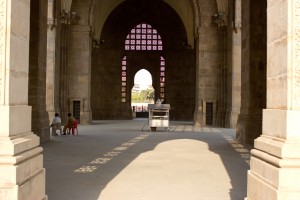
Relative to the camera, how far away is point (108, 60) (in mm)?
39812

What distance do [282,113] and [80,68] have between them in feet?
78.9

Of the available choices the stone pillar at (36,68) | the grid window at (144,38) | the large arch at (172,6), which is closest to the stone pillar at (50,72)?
the stone pillar at (36,68)

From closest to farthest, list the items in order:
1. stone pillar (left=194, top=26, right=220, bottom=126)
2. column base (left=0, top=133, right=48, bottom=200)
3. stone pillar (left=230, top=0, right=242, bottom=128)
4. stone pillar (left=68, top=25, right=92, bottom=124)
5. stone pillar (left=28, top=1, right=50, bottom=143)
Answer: column base (left=0, top=133, right=48, bottom=200) → stone pillar (left=28, top=1, right=50, bottom=143) → stone pillar (left=230, top=0, right=242, bottom=128) → stone pillar (left=194, top=26, right=220, bottom=126) → stone pillar (left=68, top=25, right=92, bottom=124)

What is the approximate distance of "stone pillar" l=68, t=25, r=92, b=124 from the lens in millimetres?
27797

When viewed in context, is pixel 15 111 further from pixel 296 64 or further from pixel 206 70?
pixel 206 70

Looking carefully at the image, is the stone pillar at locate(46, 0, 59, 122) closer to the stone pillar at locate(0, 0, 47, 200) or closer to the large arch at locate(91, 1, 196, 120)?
the large arch at locate(91, 1, 196, 120)

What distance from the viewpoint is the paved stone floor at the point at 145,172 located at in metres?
6.53

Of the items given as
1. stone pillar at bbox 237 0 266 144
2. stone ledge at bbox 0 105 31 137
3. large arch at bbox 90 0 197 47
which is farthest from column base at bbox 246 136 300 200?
large arch at bbox 90 0 197 47

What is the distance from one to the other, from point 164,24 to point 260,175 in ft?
120

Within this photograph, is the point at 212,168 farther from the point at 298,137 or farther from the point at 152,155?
the point at 298,137

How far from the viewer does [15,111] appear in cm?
483

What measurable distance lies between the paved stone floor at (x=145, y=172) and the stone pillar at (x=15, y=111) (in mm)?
1385

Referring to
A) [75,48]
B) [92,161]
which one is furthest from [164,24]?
[92,161]

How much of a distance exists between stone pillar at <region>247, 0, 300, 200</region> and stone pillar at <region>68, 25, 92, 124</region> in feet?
76.3
